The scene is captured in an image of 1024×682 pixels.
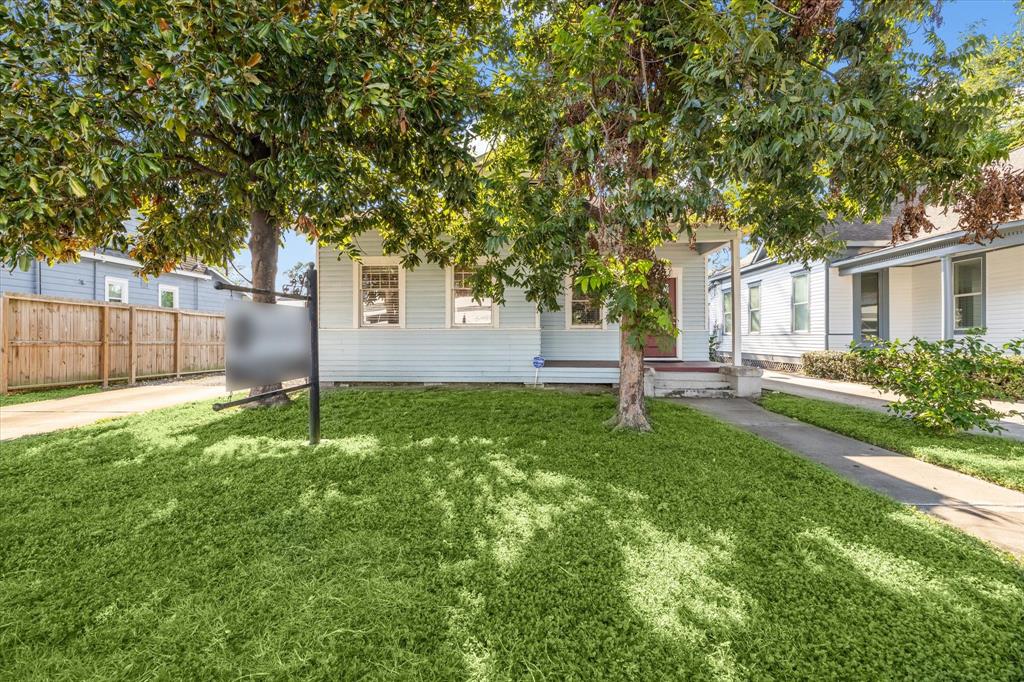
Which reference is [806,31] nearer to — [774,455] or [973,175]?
[973,175]

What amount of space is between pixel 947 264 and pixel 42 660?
14191mm

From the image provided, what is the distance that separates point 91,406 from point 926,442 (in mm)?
12403

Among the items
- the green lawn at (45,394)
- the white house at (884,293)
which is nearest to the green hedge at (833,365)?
the white house at (884,293)

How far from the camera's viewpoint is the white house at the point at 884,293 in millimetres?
9000

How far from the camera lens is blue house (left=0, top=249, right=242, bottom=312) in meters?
10.2

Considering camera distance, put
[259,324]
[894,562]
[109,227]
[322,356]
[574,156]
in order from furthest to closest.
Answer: [322,356], [109,227], [574,156], [259,324], [894,562]

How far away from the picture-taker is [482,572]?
2299 mm

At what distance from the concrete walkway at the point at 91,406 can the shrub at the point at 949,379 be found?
35.6ft

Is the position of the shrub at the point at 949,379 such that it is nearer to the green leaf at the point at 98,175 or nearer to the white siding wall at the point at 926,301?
the white siding wall at the point at 926,301

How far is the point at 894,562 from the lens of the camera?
94.2 inches

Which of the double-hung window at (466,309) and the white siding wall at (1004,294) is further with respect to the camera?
the double-hung window at (466,309)

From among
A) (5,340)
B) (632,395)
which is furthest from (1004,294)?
(5,340)

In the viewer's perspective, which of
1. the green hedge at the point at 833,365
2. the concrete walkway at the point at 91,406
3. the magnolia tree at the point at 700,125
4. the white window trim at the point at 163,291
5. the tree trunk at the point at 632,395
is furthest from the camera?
the white window trim at the point at 163,291

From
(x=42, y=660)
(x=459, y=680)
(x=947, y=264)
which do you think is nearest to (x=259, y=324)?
(x=42, y=660)
